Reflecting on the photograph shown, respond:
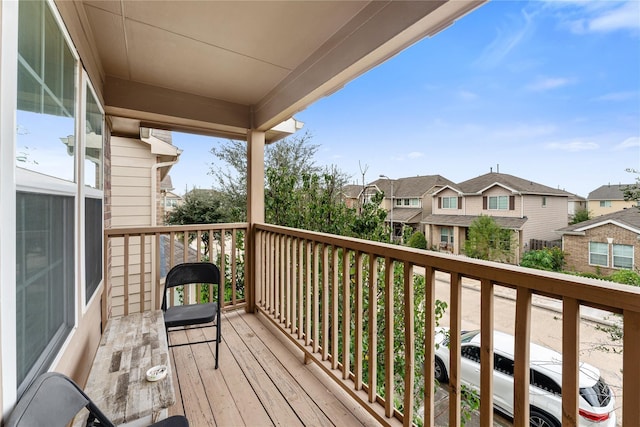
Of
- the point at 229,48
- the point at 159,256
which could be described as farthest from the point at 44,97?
the point at 159,256

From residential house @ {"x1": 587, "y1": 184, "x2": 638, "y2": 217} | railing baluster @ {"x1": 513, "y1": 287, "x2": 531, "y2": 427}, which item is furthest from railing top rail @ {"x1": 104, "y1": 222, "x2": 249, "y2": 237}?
residential house @ {"x1": 587, "y1": 184, "x2": 638, "y2": 217}

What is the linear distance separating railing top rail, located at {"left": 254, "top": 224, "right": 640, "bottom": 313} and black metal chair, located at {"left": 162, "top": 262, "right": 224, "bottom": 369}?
1.58m

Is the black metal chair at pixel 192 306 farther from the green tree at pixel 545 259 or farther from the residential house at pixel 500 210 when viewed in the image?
the green tree at pixel 545 259

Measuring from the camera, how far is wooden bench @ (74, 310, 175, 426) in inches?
48.8

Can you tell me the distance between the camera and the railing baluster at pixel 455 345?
1.29 m

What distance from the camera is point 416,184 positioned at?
7.73ft

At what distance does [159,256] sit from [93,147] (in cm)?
134

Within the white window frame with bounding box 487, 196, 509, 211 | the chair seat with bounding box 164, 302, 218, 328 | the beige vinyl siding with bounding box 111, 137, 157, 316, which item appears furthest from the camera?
the beige vinyl siding with bounding box 111, 137, 157, 316

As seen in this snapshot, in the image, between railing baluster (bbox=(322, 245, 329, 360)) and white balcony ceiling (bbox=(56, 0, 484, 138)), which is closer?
white balcony ceiling (bbox=(56, 0, 484, 138))

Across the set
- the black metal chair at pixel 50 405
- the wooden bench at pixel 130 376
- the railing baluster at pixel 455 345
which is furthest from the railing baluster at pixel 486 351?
the black metal chair at pixel 50 405

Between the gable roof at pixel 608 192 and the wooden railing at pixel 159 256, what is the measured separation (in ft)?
10.1

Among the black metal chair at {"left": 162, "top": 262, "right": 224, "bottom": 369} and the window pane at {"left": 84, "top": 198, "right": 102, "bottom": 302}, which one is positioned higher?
the window pane at {"left": 84, "top": 198, "right": 102, "bottom": 302}

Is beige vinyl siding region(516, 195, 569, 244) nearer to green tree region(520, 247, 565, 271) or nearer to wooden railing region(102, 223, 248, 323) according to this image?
green tree region(520, 247, 565, 271)

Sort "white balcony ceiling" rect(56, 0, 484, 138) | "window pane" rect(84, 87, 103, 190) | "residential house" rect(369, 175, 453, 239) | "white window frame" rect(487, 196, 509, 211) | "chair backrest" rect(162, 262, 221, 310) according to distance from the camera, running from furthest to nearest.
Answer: "chair backrest" rect(162, 262, 221, 310)
"residential house" rect(369, 175, 453, 239)
"window pane" rect(84, 87, 103, 190)
"white balcony ceiling" rect(56, 0, 484, 138)
"white window frame" rect(487, 196, 509, 211)
